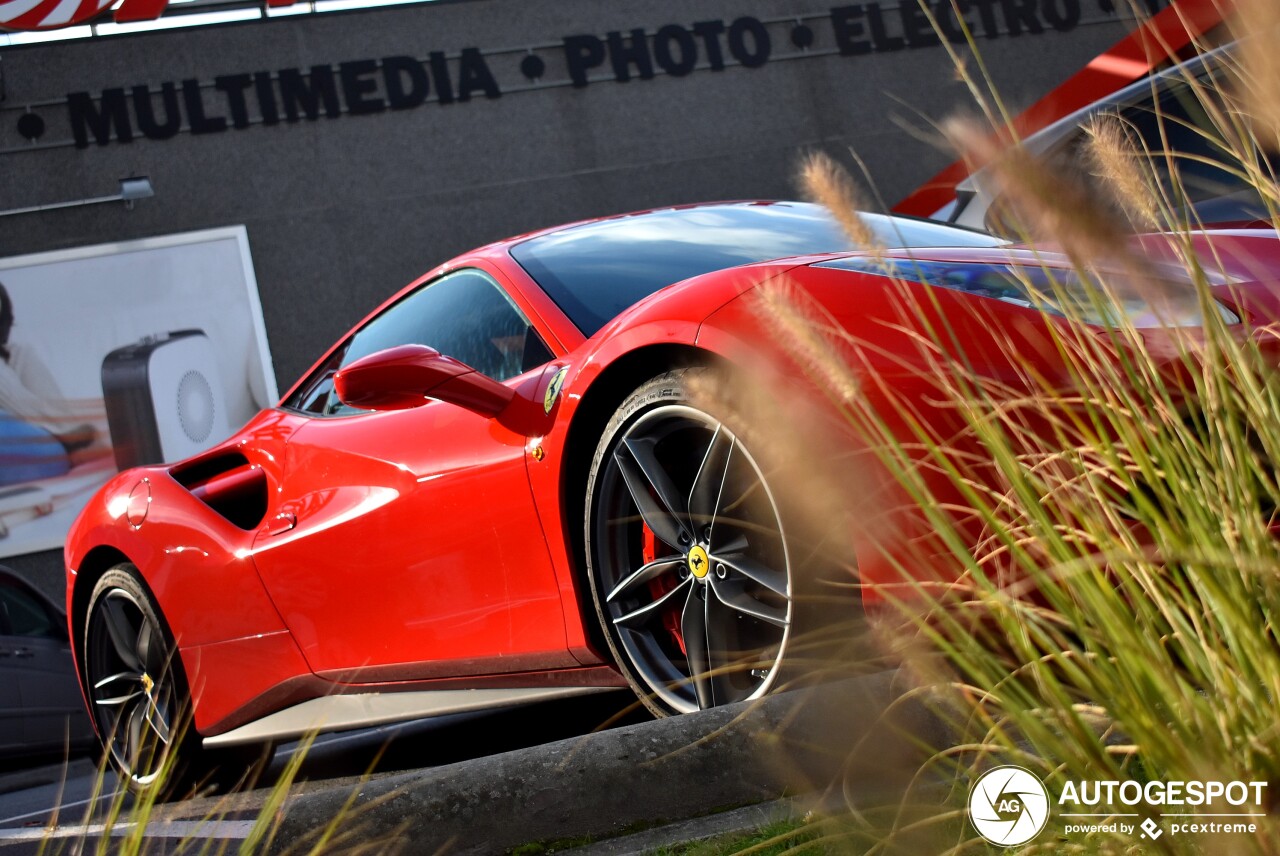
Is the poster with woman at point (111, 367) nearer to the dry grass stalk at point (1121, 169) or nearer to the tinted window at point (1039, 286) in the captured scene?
the tinted window at point (1039, 286)

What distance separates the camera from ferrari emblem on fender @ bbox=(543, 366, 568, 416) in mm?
Answer: 2760

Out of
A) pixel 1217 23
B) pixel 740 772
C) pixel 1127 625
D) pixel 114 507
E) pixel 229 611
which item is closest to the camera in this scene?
pixel 1127 625

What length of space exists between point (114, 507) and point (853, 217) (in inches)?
142

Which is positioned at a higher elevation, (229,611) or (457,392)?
(457,392)

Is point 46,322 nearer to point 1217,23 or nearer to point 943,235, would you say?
point 1217,23

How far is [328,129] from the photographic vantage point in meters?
14.6

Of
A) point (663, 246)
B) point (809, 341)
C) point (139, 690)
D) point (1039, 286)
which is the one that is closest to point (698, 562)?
point (1039, 286)

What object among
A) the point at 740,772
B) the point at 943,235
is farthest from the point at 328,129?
the point at 740,772

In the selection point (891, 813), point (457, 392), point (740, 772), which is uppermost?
point (457, 392)

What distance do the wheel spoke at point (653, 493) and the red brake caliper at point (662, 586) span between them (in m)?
0.05

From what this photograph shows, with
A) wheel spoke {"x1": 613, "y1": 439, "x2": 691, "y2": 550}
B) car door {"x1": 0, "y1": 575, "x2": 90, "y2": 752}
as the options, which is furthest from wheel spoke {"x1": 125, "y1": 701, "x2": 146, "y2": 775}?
car door {"x1": 0, "y1": 575, "x2": 90, "y2": 752}

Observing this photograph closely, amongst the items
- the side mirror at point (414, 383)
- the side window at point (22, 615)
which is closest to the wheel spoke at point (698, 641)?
the side mirror at point (414, 383)

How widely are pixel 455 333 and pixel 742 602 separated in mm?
1430

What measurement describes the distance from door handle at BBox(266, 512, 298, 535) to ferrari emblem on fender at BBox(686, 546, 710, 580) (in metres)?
1.47
